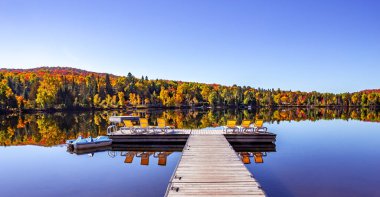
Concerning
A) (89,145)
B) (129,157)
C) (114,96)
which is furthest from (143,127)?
(114,96)

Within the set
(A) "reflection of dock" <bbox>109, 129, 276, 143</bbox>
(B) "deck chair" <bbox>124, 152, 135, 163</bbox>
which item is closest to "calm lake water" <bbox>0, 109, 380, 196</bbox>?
(B) "deck chair" <bbox>124, 152, 135, 163</bbox>

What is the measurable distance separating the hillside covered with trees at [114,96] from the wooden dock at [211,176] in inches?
3173

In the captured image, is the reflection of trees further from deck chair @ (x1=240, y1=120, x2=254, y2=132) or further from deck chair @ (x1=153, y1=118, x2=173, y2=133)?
deck chair @ (x1=240, y1=120, x2=254, y2=132)

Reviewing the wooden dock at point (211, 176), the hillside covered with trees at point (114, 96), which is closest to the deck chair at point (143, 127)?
the wooden dock at point (211, 176)

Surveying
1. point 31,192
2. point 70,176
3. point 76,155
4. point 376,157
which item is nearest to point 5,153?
point 76,155

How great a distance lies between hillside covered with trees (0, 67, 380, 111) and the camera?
Answer: 89.1 meters

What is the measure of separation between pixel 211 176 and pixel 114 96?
114973mm

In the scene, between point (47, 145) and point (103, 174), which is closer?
point (103, 174)

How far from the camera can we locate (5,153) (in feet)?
78.7

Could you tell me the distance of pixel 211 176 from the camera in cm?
1163

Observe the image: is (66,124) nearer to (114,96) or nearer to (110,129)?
(110,129)

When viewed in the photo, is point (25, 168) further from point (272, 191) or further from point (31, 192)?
point (272, 191)

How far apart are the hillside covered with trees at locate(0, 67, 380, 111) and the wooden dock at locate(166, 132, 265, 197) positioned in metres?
80.6

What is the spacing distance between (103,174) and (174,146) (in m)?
8.92
